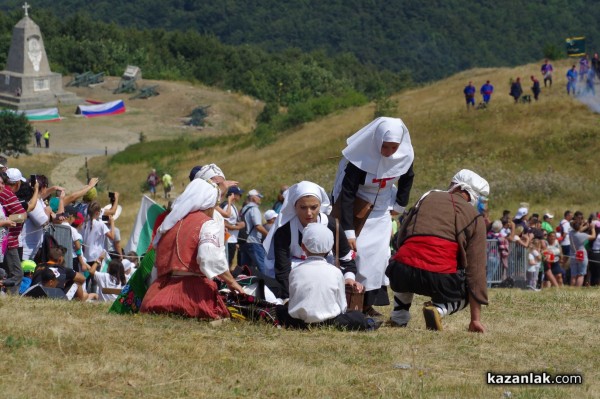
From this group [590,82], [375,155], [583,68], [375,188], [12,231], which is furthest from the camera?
[583,68]

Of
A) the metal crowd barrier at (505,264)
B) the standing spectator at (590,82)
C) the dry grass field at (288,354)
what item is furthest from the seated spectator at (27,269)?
the standing spectator at (590,82)

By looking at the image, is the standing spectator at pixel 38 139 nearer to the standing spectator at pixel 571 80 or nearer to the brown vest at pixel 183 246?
the standing spectator at pixel 571 80

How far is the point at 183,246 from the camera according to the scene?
10.0m

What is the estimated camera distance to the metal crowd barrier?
835 inches

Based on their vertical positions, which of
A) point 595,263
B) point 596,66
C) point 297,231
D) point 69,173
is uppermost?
point 297,231

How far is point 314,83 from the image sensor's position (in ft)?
332

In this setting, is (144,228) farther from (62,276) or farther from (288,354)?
(288,354)

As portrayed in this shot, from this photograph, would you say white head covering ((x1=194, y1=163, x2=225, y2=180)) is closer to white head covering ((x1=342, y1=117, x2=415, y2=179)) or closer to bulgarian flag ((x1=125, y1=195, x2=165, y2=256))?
white head covering ((x1=342, y1=117, x2=415, y2=179))

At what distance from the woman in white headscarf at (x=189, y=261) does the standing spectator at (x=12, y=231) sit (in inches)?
101

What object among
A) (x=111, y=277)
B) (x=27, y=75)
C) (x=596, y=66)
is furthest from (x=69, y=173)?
(x=111, y=277)

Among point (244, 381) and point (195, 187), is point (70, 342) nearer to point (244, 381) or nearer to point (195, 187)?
point (244, 381)

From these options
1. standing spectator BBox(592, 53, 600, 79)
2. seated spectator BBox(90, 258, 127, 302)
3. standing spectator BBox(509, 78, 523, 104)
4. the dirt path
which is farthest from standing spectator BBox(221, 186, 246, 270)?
standing spectator BBox(592, 53, 600, 79)

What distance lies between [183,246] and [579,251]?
1265 centimetres

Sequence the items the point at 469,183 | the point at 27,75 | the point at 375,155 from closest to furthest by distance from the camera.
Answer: the point at 469,183 → the point at 375,155 → the point at 27,75
